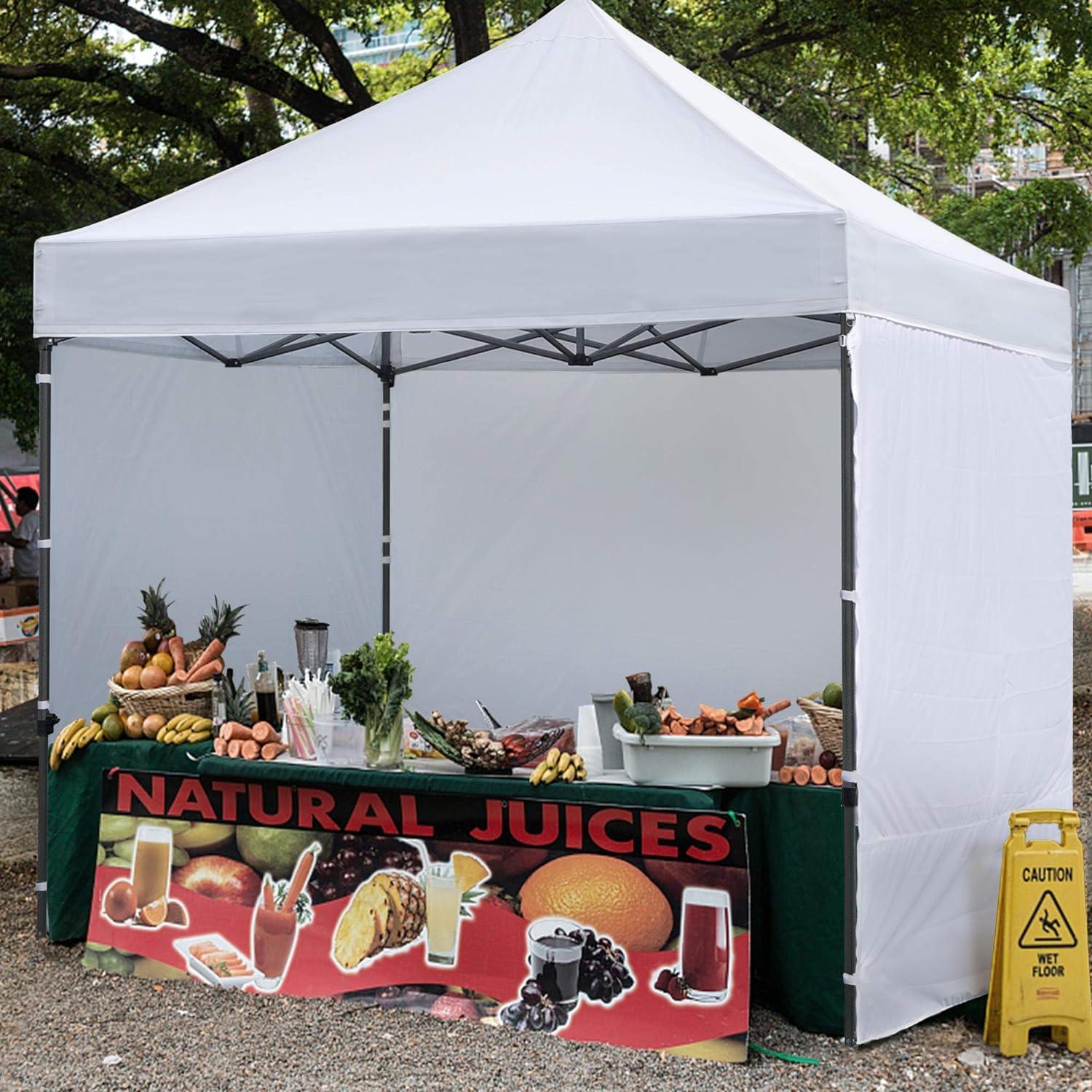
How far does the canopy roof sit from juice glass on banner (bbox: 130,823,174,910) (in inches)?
65.0

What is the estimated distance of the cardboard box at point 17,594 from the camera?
11188 millimetres

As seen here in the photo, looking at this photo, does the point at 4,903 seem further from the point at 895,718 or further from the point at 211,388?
the point at 895,718

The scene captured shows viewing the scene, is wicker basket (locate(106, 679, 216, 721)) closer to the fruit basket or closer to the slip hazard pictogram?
the fruit basket

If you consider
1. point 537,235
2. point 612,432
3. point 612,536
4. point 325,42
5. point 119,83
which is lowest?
point 612,536

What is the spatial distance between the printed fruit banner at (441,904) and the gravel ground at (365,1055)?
3.7 inches

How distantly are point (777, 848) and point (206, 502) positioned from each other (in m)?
3.42

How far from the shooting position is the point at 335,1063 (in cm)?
387

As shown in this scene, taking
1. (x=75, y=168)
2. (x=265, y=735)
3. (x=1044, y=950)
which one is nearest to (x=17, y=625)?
(x=75, y=168)

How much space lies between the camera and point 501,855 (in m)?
4.20

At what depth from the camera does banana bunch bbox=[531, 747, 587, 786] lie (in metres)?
4.19

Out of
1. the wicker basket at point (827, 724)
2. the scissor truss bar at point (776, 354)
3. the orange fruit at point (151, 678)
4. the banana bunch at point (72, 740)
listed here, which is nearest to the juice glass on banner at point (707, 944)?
the wicker basket at point (827, 724)

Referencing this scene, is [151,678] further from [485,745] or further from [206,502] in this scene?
[206,502]

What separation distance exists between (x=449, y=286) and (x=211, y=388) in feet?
8.49

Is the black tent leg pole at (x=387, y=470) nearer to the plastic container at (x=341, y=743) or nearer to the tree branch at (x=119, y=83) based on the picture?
the plastic container at (x=341, y=743)
